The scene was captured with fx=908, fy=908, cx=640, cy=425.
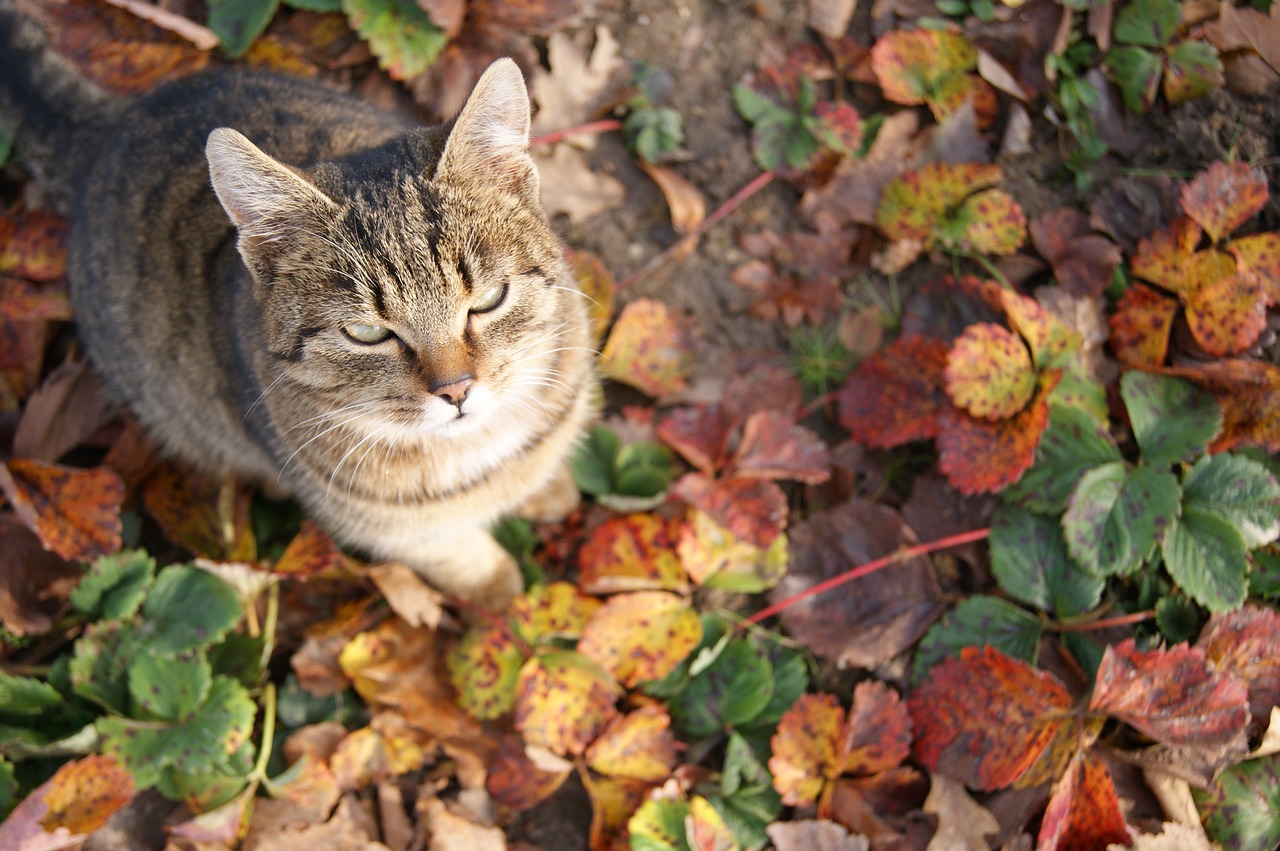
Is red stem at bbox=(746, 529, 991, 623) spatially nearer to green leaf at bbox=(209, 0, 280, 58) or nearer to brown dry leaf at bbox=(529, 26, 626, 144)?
brown dry leaf at bbox=(529, 26, 626, 144)

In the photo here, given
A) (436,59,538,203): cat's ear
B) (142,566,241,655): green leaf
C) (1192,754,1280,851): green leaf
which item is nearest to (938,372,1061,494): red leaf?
(1192,754,1280,851): green leaf

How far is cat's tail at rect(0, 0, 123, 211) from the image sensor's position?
2.52 m

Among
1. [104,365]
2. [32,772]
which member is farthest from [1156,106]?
[32,772]

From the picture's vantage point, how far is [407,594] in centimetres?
241

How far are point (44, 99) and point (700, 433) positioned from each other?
6.76ft

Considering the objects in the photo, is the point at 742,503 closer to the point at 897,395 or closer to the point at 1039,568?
the point at 897,395

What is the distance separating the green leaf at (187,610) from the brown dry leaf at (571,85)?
162cm

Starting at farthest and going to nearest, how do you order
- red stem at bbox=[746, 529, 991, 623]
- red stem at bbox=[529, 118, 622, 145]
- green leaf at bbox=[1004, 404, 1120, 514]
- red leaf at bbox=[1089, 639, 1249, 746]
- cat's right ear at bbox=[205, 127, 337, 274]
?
red stem at bbox=[529, 118, 622, 145]
red stem at bbox=[746, 529, 991, 623]
green leaf at bbox=[1004, 404, 1120, 514]
red leaf at bbox=[1089, 639, 1249, 746]
cat's right ear at bbox=[205, 127, 337, 274]

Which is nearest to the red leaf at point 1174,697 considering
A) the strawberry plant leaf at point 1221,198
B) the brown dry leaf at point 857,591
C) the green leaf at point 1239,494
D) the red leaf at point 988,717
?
the red leaf at point 988,717

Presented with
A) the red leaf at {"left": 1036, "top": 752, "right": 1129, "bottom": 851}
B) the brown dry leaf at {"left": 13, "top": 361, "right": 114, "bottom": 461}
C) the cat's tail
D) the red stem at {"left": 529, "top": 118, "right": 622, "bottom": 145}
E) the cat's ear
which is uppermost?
the cat's tail

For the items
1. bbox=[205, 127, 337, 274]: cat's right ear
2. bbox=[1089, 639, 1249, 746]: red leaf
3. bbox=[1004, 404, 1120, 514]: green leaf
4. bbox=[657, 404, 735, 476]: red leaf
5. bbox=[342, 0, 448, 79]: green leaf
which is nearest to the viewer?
bbox=[205, 127, 337, 274]: cat's right ear

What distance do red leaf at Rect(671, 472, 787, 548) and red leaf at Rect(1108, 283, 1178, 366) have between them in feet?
3.24

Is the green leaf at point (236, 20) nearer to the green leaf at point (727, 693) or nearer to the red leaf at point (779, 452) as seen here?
the red leaf at point (779, 452)

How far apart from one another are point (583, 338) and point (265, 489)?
1.14m
